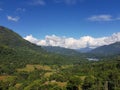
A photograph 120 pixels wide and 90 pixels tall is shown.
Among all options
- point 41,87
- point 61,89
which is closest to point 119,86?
point 61,89

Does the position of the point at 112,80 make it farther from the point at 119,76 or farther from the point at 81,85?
the point at 81,85

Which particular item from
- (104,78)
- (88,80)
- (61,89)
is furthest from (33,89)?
(104,78)

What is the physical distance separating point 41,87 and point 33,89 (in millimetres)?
6832

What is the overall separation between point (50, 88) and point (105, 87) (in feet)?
132

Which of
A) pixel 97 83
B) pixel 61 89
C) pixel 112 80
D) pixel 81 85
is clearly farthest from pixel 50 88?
pixel 112 80

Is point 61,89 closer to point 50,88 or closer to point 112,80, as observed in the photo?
point 50,88

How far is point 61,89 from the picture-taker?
584 feet

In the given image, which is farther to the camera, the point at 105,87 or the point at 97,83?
the point at 97,83

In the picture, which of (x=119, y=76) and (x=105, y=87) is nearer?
(x=105, y=87)

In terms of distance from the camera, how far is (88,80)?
19038 centimetres

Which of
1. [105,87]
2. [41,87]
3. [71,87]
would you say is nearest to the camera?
[105,87]

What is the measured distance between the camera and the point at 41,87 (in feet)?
636

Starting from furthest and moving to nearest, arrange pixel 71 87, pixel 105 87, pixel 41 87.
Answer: pixel 41 87
pixel 71 87
pixel 105 87

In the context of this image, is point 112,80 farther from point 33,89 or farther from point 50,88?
point 33,89
